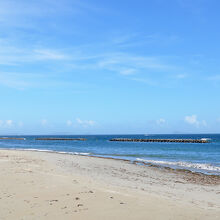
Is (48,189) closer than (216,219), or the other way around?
(216,219)

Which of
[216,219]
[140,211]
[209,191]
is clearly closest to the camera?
[216,219]

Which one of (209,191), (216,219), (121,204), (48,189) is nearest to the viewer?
(216,219)

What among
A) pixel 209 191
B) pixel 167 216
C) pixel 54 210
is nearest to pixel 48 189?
pixel 54 210

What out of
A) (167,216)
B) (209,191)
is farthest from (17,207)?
(209,191)

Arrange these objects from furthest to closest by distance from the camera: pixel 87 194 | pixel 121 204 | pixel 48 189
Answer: pixel 48 189, pixel 87 194, pixel 121 204

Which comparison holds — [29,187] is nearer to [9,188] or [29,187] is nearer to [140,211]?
[9,188]

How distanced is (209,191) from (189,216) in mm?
6693

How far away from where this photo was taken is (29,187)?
32.2ft

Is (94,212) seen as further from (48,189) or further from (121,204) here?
(48,189)

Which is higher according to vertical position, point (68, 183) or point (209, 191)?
point (68, 183)

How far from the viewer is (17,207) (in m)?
7.60

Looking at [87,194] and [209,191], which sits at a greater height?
[87,194]

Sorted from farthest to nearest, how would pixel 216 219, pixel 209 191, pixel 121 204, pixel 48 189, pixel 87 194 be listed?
pixel 209 191, pixel 48 189, pixel 87 194, pixel 121 204, pixel 216 219

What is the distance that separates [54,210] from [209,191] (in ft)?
28.1
